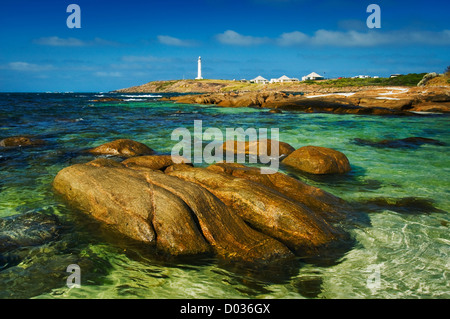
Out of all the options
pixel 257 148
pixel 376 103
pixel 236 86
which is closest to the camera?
pixel 257 148

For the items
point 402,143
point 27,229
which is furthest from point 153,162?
point 402,143

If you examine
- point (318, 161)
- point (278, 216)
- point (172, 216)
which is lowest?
point (278, 216)

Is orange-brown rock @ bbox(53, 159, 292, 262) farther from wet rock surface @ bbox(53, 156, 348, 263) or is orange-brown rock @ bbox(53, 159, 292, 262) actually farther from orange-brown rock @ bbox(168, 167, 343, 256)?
orange-brown rock @ bbox(168, 167, 343, 256)

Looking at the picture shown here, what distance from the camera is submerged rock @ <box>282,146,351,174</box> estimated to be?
329 inches

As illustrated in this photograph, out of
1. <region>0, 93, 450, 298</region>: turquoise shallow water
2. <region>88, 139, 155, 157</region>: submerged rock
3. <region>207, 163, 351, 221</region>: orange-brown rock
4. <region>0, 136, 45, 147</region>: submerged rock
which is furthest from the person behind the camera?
<region>0, 136, 45, 147</region>: submerged rock

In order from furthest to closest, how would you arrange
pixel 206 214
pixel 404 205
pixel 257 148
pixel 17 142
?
pixel 17 142
pixel 257 148
pixel 404 205
pixel 206 214

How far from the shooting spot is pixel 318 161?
8.37 metres

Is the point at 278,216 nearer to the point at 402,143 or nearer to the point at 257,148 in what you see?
the point at 257,148

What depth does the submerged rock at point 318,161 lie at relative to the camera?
8.35m

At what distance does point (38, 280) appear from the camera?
3604 millimetres

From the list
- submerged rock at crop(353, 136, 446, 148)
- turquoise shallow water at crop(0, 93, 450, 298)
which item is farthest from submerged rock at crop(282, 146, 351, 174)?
submerged rock at crop(353, 136, 446, 148)

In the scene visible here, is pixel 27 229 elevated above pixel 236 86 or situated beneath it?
situated beneath

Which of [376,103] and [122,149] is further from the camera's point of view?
[376,103]

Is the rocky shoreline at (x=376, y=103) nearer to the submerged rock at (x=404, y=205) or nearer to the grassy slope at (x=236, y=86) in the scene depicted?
the submerged rock at (x=404, y=205)
